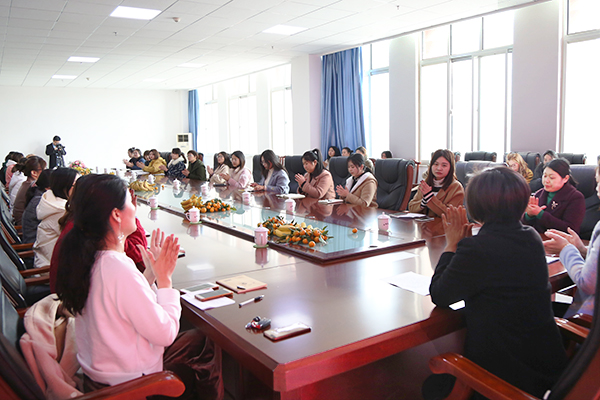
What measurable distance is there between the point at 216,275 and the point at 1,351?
1028mm

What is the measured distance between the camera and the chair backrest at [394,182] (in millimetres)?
4430

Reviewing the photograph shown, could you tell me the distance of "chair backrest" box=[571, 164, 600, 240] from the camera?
10.8ft

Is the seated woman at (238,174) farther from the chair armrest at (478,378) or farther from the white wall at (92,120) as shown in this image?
the white wall at (92,120)

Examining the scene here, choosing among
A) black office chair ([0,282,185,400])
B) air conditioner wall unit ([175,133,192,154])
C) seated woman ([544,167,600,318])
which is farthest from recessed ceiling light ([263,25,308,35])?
air conditioner wall unit ([175,133,192,154])

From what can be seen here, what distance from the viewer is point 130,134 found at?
53.6 feet

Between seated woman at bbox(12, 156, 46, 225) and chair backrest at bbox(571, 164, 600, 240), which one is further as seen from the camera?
seated woman at bbox(12, 156, 46, 225)

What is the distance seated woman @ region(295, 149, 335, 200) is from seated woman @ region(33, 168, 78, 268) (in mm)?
2581

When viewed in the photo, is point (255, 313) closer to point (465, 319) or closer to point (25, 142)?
point (465, 319)

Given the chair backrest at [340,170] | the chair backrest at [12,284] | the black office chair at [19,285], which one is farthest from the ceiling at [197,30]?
the chair backrest at [12,284]

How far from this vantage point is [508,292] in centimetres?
149

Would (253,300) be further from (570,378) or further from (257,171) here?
(257,171)

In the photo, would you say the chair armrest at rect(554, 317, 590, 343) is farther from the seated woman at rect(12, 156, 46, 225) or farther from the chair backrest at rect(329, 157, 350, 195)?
the seated woman at rect(12, 156, 46, 225)

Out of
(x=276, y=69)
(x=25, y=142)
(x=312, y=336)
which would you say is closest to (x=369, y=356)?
(x=312, y=336)

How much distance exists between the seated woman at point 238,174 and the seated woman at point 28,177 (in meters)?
2.46
